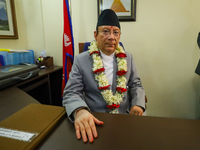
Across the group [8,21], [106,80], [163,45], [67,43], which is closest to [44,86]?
[67,43]

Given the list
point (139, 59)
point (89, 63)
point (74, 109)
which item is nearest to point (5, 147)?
point (74, 109)

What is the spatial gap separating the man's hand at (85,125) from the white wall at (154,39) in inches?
66.3

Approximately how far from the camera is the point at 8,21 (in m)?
2.01

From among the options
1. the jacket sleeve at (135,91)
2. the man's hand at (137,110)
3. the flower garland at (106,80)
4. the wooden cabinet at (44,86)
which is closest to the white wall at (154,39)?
the wooden cabinet at (44,86)

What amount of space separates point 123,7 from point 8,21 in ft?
5.67

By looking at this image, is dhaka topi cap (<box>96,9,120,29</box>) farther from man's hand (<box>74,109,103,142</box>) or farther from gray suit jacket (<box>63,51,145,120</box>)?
man's hand (<box>74,109,103,142</box>)

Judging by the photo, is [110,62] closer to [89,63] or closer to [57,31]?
[89,63]

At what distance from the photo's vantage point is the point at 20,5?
2.22 m

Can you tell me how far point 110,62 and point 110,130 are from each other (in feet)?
2.66

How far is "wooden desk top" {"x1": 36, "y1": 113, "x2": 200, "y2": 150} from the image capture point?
0.49m

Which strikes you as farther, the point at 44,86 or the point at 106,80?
the point at 44,86

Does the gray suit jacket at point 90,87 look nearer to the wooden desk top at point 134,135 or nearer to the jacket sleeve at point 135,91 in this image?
the jacket sleeve at point 135,91

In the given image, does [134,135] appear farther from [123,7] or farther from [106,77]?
[123,7]

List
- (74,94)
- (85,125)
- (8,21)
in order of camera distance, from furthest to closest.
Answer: (8,21) < (74,94) < (85,125)
